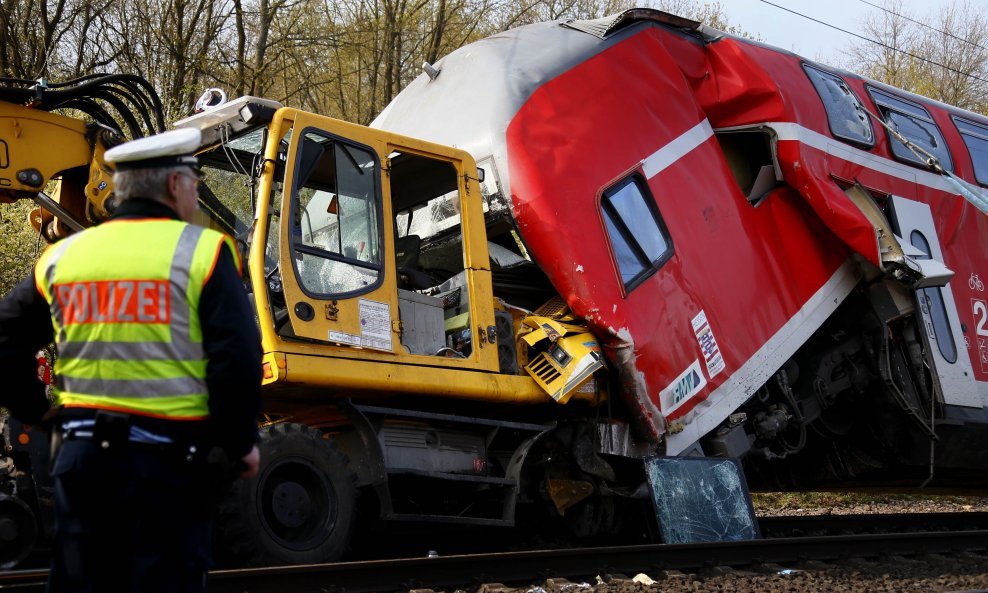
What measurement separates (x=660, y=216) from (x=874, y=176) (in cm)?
243

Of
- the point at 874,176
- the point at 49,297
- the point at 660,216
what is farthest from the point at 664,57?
the point at 49,297

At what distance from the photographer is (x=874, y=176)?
896 centimetres

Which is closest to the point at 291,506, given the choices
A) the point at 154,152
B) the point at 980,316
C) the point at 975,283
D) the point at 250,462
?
the point at 250,462

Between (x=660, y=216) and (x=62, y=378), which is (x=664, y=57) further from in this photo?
(x=62, y=378)

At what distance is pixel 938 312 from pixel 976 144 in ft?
7.66

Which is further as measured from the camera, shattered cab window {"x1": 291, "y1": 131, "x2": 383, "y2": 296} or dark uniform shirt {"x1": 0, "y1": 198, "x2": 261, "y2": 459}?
shattered cab window {"x1": 291, "y1": 131, "x2": 383, "y2": 296}

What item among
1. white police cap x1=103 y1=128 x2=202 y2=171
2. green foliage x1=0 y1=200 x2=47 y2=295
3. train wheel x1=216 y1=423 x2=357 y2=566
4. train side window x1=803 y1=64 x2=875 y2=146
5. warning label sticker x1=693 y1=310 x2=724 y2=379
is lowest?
train wheel x1=216 y1=423 x2=357 y2=566

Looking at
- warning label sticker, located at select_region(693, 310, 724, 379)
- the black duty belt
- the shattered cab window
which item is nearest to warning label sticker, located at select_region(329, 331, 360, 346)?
the shattered cab window

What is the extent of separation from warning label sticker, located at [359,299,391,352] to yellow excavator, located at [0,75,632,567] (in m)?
0.01

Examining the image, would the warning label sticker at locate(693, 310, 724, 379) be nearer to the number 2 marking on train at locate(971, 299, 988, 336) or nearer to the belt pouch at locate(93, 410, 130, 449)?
the number 2 marking on train at locate(971, 299, 988, 336)

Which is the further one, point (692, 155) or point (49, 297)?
point (692, 155)

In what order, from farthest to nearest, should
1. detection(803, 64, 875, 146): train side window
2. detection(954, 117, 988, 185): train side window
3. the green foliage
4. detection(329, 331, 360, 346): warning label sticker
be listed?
the green foliage → detection(954, 117, 988, 185): train side window → detection(803, 64, 875, 146): train side window → detection(329, 331, 360, 346): warning label sticker

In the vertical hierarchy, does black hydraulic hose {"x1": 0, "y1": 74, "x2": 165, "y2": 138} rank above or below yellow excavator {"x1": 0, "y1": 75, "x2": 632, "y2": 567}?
above

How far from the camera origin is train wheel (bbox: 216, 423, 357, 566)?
5.44 meters
